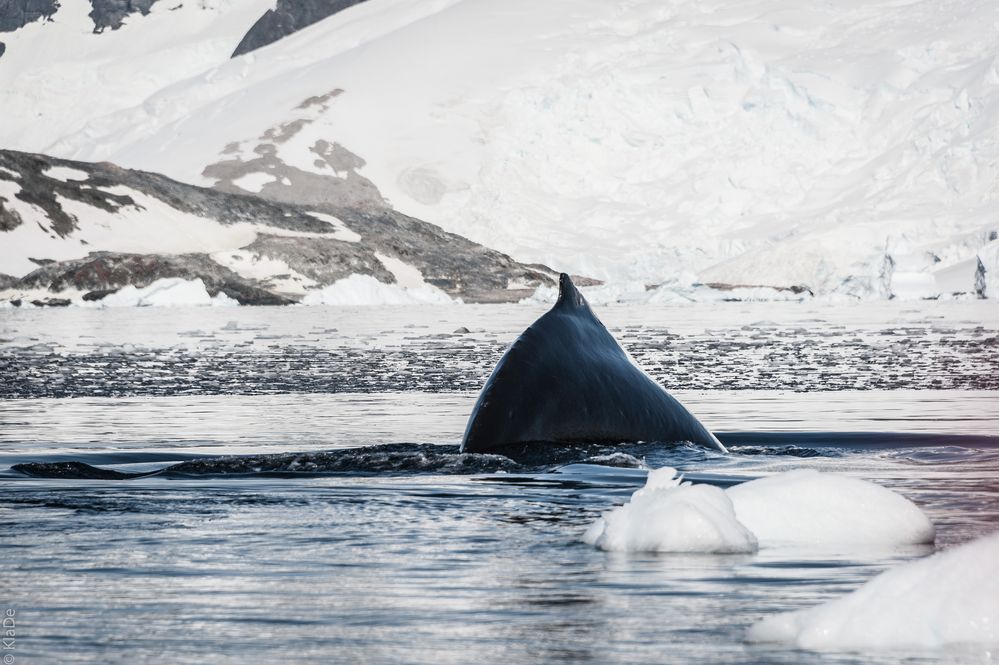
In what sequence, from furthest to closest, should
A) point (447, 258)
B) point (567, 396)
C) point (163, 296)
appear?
point (447, 258) → point (163, 296) → point (567, 396)

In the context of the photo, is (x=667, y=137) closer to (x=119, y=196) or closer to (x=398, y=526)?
(x=119, y=196)

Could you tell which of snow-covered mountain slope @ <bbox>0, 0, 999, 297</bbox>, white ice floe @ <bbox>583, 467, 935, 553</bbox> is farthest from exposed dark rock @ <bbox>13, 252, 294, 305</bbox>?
white ice floe @ <bbox>583, 467, 935, 553</bbox>

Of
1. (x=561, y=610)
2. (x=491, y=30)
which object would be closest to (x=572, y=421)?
(x=561, y=610)

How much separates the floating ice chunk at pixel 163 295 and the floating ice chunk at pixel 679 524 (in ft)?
275

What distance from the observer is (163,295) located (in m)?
89.0

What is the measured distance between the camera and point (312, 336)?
41312 millimetres

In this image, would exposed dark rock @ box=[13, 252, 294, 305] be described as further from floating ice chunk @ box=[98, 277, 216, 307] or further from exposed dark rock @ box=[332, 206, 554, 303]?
exposed dark rock @ box=[332, 206, 554, 303]

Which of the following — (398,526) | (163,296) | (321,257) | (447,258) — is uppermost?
(321,257)

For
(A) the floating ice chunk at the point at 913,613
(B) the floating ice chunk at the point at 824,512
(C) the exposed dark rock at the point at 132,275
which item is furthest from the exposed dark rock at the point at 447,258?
(A) the floating ice chunk at the point at 913,613

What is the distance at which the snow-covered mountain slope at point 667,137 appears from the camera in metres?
121

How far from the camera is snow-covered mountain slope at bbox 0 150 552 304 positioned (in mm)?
106062

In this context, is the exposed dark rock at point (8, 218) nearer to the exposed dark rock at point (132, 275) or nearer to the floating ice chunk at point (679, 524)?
the exposed dark rock at point (132, 275)

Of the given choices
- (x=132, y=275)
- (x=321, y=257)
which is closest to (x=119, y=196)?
(x=321, y=257)

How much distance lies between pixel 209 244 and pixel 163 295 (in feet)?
125
